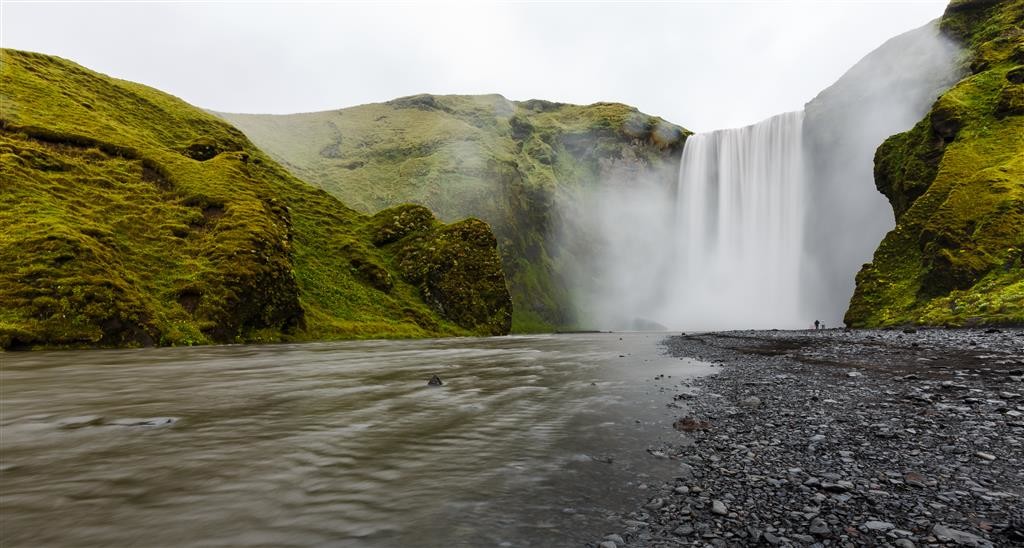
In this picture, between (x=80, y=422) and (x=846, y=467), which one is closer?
(x=846, y=467)

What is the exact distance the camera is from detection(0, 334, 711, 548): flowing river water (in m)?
4.80

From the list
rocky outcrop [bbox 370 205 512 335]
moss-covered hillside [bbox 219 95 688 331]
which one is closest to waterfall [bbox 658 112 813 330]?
moss-covered hillside [bbox 219 95 688 331]

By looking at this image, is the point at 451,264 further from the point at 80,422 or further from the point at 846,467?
the point at 846,467

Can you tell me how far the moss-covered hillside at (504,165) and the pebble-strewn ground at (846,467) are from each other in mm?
118194

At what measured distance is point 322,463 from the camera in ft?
23.2

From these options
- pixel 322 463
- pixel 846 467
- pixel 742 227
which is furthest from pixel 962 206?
pixel 742 227

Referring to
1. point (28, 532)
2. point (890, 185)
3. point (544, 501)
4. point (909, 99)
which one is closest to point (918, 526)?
point (544, 501)

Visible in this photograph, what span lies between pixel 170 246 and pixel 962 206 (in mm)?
81477

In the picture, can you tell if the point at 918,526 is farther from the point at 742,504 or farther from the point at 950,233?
the point at 950,233

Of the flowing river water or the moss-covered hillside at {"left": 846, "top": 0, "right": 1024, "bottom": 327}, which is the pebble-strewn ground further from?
the moss-covered hillside at {"left": 846, "top": 0, "right": 1024, "bottom": 327}


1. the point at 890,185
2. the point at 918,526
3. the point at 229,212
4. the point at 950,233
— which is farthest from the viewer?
the point at 890,185

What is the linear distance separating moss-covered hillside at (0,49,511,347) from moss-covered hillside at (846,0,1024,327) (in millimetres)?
59604

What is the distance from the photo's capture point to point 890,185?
70.6m

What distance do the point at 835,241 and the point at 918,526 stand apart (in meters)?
120
